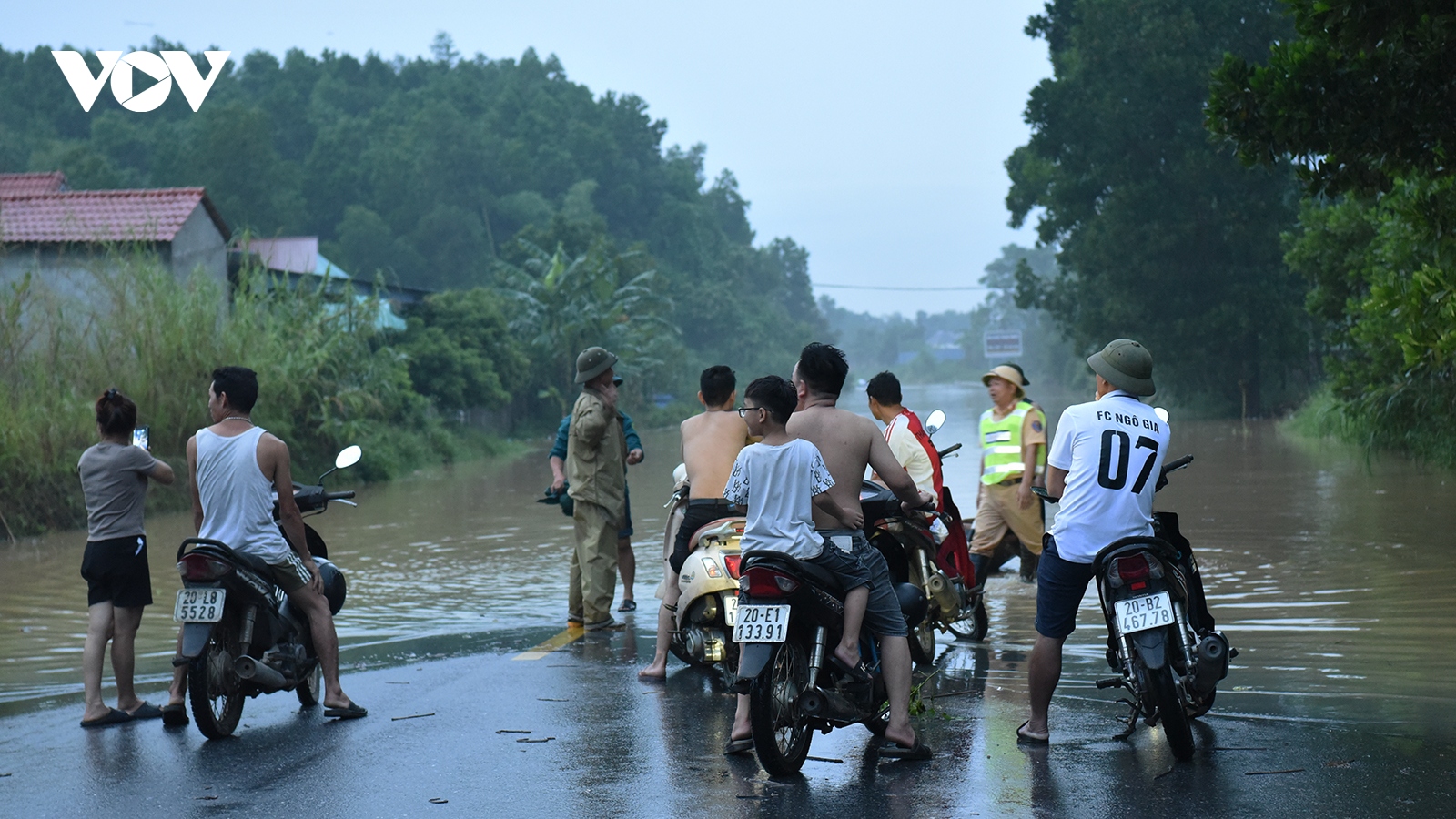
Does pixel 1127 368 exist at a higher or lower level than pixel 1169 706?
higher

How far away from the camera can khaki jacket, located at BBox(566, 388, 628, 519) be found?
9.92 m

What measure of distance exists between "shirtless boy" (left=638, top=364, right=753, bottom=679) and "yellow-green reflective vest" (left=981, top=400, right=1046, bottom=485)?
295 cm

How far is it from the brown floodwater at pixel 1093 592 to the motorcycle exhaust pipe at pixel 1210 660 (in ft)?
3.47

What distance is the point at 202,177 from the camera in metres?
74.1

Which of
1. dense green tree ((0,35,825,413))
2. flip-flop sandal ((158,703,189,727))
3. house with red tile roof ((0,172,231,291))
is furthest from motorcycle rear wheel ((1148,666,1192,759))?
dense green tree ((0,35,825,413))

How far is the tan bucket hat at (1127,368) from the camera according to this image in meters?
6.22

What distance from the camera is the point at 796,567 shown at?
5789 mm

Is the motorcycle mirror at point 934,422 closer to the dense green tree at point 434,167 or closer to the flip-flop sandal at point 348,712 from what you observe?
the flip-flop sandal at point 348,712

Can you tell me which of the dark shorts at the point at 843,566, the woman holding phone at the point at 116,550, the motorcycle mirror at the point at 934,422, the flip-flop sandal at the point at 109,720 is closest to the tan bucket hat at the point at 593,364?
the motorcycle mirror at the point at 934,422

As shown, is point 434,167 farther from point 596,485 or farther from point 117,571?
point 117,571

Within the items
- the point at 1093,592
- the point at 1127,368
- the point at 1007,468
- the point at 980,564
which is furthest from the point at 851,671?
the point at 1093,592

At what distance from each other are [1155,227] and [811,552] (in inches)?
1528

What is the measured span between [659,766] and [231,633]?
221 centimetres

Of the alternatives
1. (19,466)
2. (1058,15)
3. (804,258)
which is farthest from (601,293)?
(804,258)
